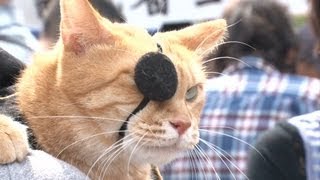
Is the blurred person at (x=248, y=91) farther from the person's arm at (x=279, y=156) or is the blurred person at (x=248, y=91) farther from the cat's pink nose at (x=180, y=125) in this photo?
the cat's pink nose at (x=180, y=125)

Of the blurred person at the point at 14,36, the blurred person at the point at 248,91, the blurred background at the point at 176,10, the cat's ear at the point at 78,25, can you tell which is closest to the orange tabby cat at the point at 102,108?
the cat's ear at the point at 78,25

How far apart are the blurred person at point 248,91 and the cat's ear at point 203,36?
92 centimetres

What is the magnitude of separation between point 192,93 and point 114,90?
0.15m

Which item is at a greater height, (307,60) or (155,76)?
(307,60)

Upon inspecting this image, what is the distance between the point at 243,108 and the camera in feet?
8.29

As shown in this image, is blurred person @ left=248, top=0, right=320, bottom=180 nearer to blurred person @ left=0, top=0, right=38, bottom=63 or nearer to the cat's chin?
the cat's chin

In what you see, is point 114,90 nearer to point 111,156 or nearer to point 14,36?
point 111,156

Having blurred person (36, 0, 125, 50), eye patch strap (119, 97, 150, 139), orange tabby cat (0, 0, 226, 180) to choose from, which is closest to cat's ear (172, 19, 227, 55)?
orange tabby cat (0, 0, 226, 180)

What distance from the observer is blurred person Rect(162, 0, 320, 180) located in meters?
2.45

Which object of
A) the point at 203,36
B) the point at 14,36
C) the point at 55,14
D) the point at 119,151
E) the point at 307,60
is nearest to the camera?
the point at 119,151

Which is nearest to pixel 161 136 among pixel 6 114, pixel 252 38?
pixel 6 114

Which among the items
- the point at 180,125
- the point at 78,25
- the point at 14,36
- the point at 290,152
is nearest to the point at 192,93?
the point at 180,125

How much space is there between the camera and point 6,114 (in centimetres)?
123

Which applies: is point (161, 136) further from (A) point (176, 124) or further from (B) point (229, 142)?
(B) point (229, 142)
